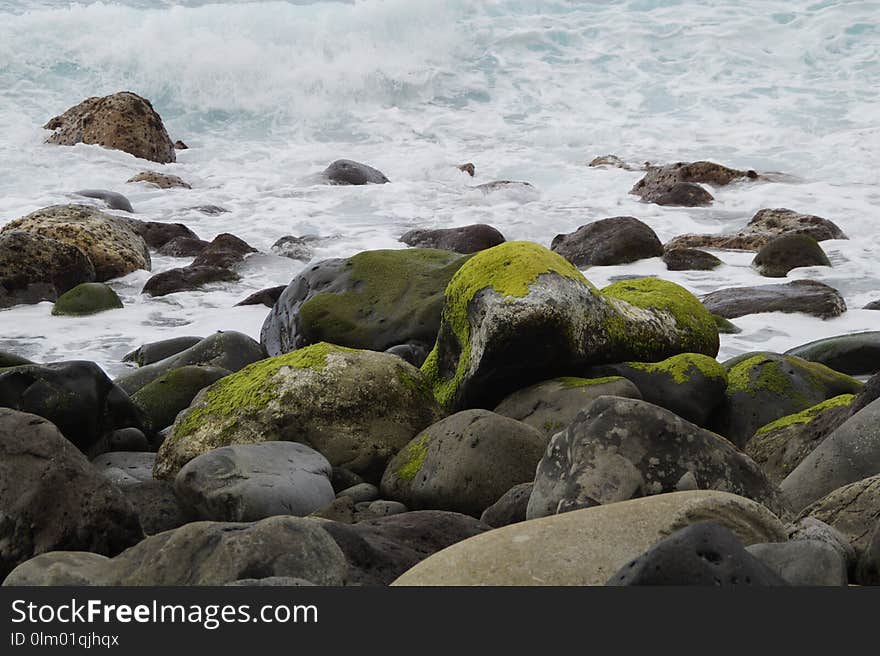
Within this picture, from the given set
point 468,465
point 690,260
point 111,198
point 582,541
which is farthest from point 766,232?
point 582,541

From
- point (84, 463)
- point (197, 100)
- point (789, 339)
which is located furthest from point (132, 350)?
Answer: point (197, 100)

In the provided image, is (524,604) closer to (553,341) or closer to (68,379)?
(553,341)

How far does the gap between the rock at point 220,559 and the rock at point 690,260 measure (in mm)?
7271

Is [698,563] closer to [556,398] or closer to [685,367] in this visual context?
[556,398]

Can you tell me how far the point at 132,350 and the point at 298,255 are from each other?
3.24m

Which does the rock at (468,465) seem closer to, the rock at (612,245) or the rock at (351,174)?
the rock at (612,245)

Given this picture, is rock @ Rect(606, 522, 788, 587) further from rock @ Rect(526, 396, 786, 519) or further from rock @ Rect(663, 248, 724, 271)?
rock @ Rect(663, 248, 724, 271)

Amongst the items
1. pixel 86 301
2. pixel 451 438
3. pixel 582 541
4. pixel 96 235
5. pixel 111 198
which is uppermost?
pixel 582 541

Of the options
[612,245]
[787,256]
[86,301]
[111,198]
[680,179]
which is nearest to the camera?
[86,301]

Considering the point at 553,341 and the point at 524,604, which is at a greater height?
the point at 524,604

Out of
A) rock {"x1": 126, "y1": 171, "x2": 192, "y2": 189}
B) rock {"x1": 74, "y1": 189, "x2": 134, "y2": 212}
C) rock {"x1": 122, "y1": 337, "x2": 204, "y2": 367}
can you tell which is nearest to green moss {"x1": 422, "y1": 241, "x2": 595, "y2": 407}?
rock {"x1": 122, "y1": 337, "x2": 204, "y2": 367}

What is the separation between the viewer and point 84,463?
3.56 meters

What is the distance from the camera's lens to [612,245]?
966cm

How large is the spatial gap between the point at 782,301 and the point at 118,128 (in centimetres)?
1144
